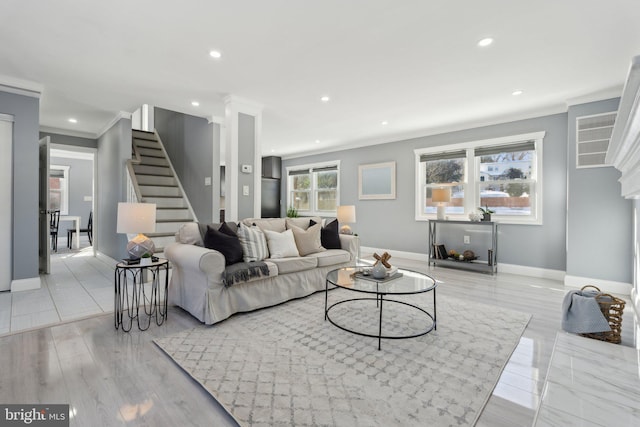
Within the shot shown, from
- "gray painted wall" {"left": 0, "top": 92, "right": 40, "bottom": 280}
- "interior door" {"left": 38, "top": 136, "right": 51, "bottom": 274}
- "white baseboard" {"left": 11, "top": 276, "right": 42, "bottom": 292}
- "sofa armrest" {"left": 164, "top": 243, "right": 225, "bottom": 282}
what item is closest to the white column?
"sofa armrest" {"left": 164, "top": 243, "right": 225, "bottom": 282}

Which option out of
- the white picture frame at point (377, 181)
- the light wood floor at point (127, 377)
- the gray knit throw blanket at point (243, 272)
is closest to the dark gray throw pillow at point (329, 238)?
the gray knit throw blanket at point (243, 272)

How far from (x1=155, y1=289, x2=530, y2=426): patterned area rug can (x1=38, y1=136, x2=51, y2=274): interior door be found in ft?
11.5

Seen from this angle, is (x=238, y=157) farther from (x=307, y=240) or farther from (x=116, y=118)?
(x=116, y=118)

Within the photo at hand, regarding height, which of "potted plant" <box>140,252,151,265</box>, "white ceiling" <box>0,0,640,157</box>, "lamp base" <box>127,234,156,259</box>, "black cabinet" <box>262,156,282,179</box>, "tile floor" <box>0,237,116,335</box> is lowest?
"tile floor" <box>0,237,116,335</box>

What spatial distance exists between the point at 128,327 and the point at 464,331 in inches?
113

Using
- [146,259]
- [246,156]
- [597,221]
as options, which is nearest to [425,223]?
[597,221]

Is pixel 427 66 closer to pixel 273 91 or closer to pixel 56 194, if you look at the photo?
pixel 273 91

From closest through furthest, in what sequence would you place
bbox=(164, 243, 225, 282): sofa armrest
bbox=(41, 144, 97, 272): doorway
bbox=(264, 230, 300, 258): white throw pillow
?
bbox=(164, 243, 225, 282): sofa armrest, bbox=(264, 230, 300, 258): white throw pillow, bbox=(41, 144, 97, 272): doorway

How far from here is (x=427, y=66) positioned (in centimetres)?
310

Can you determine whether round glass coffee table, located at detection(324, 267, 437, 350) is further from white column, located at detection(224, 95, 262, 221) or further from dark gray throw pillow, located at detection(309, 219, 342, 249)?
white column, located at detection(224, 95, 262, 221)

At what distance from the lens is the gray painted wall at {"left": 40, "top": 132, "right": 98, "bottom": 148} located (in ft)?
18.1

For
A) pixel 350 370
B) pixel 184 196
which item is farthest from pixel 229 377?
pixel 184 196

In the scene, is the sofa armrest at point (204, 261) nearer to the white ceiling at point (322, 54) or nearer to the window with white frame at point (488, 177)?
the white ceiling at point (322, 54)

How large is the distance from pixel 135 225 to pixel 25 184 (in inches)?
87.0
